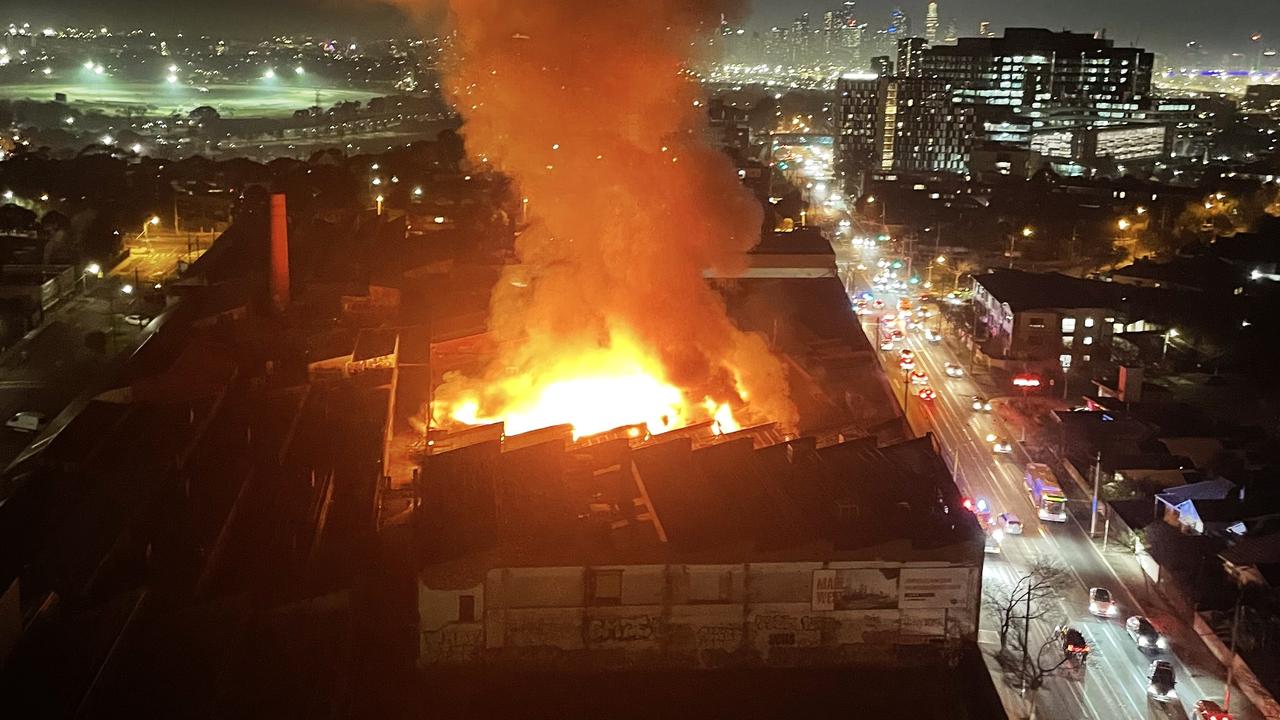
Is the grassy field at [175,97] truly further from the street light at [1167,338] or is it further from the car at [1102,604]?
the car at [1102,604]

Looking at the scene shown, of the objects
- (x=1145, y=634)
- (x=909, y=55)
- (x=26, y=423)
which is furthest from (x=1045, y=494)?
(x=909, y=55)

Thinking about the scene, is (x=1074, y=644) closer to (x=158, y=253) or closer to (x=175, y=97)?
(x=158, y=253)

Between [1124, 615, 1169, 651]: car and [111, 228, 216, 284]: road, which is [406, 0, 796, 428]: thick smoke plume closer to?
[1124, 615, 1169, 651]: car

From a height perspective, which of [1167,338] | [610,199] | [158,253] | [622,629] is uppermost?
[610,199]

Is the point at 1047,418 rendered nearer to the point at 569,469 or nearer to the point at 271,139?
the point at 569,469

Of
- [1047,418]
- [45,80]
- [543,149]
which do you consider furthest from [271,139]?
[1047,418]

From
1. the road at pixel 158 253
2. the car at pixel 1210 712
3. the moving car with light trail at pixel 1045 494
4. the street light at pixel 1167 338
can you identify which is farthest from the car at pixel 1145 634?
the road at pixel 158 253

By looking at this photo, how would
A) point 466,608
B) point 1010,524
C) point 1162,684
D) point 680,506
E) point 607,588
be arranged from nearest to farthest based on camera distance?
1. point 1162,684
2. point 466,608
3. point 607,588
4. point 680,506
5. point 1010,524
